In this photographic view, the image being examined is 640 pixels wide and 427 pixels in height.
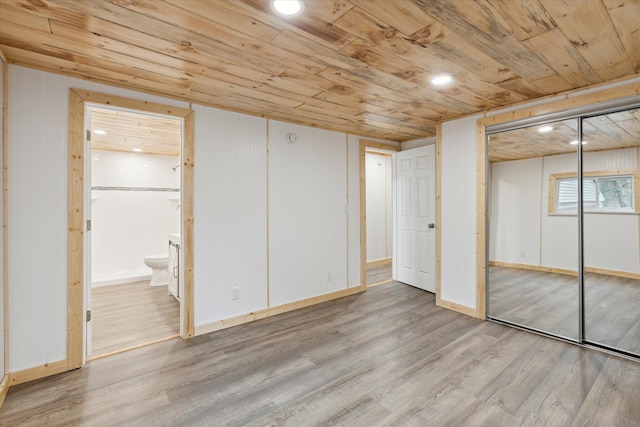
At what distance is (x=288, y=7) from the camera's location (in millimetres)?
1500

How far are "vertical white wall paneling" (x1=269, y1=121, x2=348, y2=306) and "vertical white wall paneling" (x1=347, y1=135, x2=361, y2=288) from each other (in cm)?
11

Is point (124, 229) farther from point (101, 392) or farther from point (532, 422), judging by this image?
point (532, 422)

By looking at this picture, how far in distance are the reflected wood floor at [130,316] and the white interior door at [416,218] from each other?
3.27 metres

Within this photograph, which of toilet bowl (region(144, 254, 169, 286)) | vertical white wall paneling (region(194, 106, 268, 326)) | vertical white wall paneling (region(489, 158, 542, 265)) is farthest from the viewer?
toilet bowl (region(144, 254, 169, 286))

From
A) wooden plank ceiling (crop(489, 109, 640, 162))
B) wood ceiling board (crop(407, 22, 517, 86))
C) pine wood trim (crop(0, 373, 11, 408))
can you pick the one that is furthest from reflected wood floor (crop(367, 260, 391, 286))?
pine wood trim (crop(0, 373, 11, 408))

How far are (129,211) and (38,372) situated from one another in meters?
3.59

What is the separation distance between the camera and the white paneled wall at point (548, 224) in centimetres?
262

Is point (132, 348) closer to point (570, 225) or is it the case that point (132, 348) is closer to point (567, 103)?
point (570, 225)

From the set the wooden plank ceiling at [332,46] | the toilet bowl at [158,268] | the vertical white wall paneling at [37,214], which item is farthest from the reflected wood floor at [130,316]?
the wooden plank ceiling at [332,46]

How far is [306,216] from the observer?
388cm

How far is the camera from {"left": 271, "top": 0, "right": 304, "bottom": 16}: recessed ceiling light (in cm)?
146

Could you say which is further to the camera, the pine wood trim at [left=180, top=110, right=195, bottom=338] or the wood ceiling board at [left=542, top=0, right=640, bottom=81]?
the pine wood trim at [left=180, top=110, right=195, bottom=338]

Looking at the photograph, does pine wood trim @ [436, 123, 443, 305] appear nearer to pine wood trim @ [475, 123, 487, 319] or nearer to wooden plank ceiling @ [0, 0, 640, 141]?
pine wood trim @ [475, 123, 487, 319]

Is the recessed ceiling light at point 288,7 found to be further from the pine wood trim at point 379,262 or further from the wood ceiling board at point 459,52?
the pine wood trim at point 379,262
